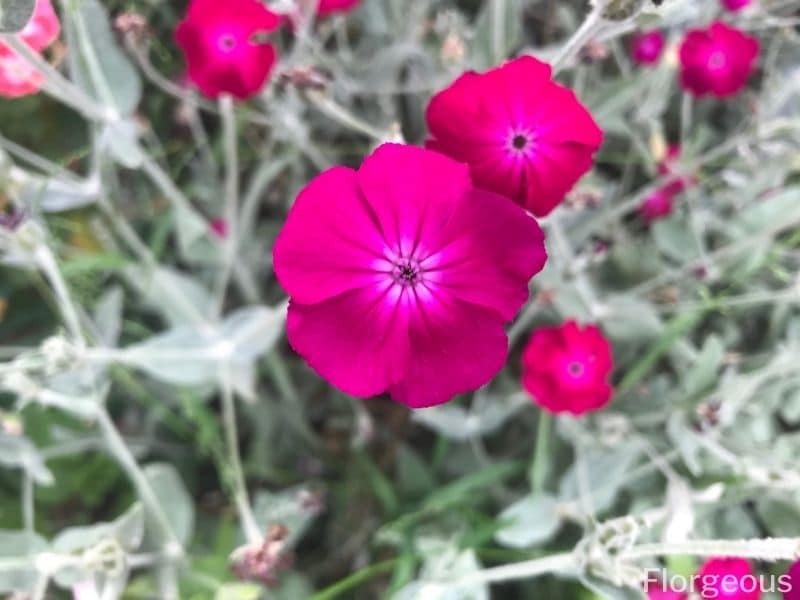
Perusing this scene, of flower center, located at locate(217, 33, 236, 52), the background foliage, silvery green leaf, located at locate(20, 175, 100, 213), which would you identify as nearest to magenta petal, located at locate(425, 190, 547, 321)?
the background foliage

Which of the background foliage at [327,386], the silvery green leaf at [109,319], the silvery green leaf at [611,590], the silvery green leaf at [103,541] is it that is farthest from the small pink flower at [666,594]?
the silvery green leaf at [109,319]

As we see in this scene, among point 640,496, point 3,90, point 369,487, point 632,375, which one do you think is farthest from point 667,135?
point 3,90

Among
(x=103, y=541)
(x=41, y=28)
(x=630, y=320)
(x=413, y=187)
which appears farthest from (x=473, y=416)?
(x=41, y=28)

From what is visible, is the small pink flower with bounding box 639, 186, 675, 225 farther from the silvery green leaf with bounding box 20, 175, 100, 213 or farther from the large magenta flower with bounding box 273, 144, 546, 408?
the silvery green leaf with bounding box 20, 175, 100, 213

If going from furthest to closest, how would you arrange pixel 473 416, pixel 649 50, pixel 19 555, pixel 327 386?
pixel 327 386 < pixel 473 416 < pixel 649 50 < pixel 19 555

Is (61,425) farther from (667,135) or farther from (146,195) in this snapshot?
(667,135)

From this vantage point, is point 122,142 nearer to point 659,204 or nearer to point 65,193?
point 65,193

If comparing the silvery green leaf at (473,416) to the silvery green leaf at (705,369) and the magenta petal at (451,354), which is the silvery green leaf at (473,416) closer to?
the silvery green leaf at (705,369)
